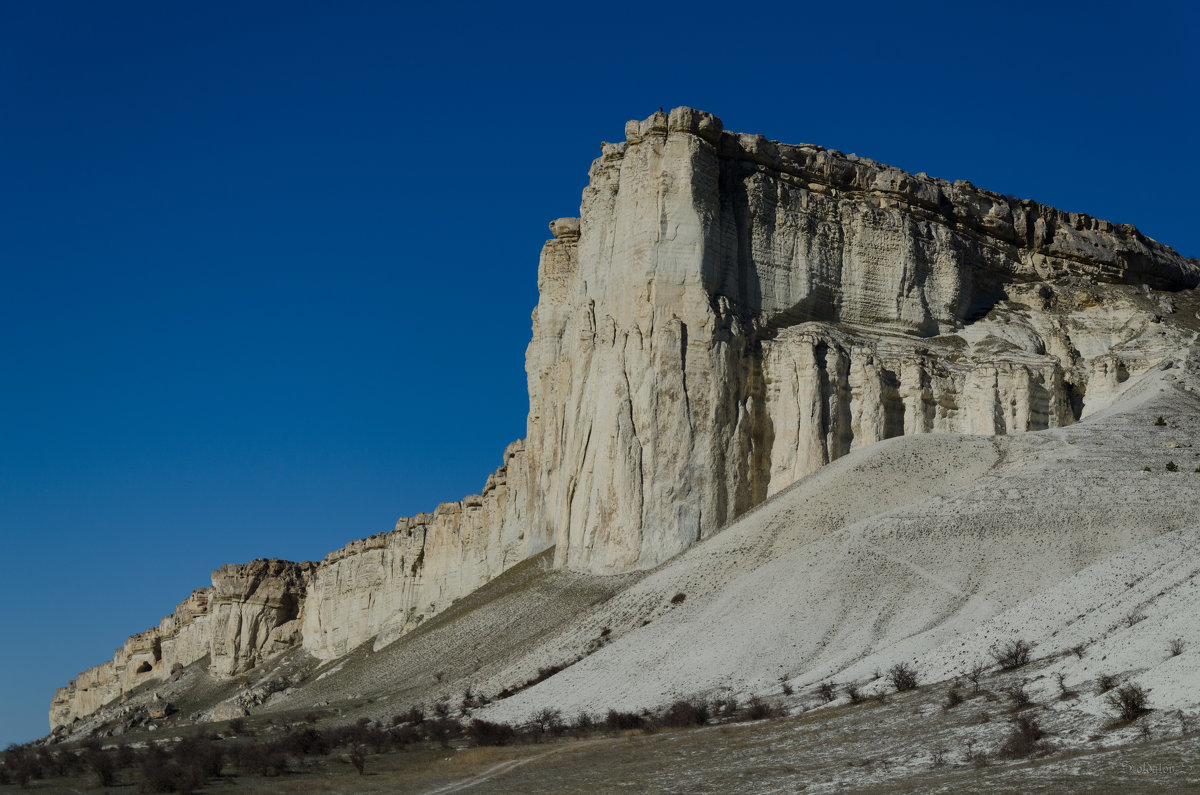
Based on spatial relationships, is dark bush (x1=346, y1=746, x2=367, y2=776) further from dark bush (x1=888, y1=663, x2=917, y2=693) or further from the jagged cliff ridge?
the jagged cliff ridge

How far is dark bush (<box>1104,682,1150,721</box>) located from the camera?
21453 mm

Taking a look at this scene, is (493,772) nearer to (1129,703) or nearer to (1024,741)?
(1024,741)

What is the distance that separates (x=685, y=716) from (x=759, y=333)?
3476 centimetres

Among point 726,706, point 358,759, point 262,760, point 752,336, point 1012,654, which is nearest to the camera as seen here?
point 1012,654

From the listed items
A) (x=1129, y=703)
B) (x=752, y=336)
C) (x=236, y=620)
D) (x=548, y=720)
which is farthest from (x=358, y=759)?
(x=236, y=620)

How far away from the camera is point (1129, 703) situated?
21531mm

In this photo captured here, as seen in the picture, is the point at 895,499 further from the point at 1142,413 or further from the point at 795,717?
the point at 795,717

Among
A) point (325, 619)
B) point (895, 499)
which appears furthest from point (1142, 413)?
point (325, 619)

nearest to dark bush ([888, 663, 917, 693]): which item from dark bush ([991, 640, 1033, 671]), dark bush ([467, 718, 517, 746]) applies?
dark bush ([991, 640, 1033, 671])

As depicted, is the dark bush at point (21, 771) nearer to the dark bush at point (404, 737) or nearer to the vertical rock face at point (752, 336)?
the dark bush at point (404, 737)

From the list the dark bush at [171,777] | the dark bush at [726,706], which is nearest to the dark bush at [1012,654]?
the dark bush at [726,706]

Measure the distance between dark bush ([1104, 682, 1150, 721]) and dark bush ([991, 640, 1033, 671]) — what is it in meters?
5.58

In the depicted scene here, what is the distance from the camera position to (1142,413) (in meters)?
54.2

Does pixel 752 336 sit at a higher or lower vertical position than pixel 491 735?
higher
